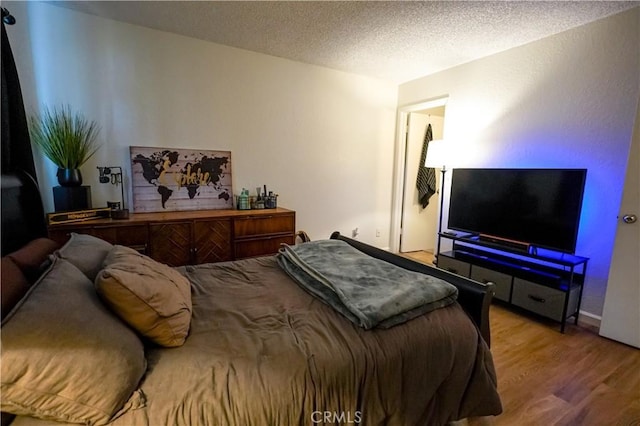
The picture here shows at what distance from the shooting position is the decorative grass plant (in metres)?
2.29

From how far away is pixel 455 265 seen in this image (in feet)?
9.95

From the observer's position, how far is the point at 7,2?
2.20 m

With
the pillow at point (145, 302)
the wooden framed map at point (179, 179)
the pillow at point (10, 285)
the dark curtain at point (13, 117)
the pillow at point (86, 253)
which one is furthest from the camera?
the wooden framed map at point (179, 179)

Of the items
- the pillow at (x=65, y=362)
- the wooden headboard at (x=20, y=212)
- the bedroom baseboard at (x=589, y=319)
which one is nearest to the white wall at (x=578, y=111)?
the bedroom baseboard at (x=589, y=319)

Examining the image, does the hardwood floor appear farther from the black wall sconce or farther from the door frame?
the black wall sconce

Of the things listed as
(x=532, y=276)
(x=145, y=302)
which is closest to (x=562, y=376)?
(x=532, y=276)

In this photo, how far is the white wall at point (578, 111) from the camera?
2.24m

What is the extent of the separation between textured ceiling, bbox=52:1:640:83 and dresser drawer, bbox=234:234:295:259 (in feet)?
6.41

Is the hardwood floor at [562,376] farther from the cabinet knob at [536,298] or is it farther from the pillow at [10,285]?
the pillow at [10,285]

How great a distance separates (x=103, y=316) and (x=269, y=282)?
84 centimetres

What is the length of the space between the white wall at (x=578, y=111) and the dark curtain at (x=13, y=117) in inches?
155

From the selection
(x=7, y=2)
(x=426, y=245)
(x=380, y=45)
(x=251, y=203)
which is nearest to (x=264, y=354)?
(x=251, y=203)

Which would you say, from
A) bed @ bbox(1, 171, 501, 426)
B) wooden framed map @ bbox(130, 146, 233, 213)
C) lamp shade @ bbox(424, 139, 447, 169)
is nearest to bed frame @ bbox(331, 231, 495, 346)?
bed @ bbox(1, 171, 501, 426)

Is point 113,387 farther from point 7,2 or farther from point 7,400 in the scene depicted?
point 7,2
